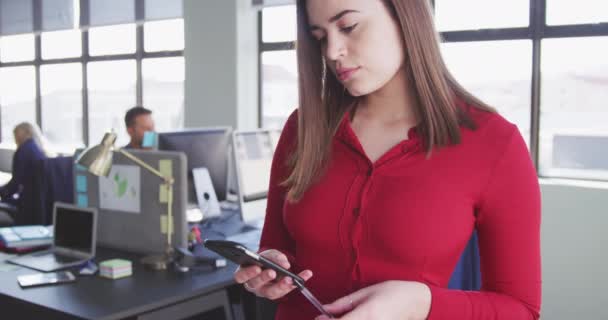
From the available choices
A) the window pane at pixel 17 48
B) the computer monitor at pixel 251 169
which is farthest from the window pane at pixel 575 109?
the window pane at pixel 17 48

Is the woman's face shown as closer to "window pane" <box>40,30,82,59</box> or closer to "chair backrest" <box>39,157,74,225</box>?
"chair backrest" <box>39,157,74,225</box>

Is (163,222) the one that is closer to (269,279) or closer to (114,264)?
(114,264)

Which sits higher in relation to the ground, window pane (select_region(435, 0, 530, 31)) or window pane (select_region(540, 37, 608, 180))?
window pane (select_region(435, 0, 530, 31))

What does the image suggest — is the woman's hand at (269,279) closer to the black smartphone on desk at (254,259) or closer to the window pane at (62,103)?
the black smartphone on desk at (254,259)

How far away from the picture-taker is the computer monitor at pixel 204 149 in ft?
9.99

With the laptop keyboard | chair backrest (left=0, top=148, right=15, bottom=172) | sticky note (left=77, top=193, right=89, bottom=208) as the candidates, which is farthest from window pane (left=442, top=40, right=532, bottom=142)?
chair backrest (left=0, top=148, right=15, bottom=172)

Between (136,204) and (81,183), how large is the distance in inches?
16.1

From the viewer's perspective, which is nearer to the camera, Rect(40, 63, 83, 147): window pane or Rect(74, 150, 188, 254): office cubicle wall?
Rect(74, 150, 188, 254): office cubicle wall

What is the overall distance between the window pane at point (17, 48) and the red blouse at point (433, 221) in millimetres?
7256

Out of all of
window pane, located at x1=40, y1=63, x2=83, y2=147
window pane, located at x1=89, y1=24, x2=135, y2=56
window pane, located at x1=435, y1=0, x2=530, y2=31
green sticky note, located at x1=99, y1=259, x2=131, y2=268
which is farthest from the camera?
window pane, located at x1=40, y1=63, x2=83, y2=147

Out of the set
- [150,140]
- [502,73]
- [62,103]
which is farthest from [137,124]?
[62,103]

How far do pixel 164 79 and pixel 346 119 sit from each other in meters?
5.23

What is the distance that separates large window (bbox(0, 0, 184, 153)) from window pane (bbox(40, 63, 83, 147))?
1 centimetres

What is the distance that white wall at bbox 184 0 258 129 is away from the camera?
16.4 feet
